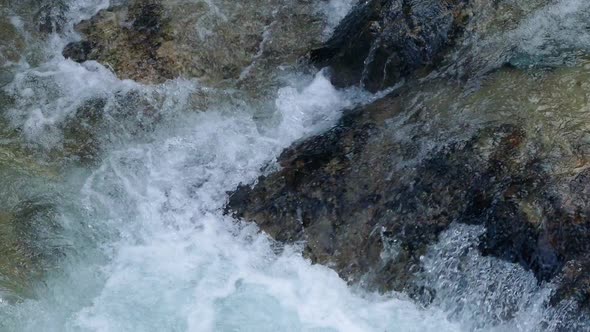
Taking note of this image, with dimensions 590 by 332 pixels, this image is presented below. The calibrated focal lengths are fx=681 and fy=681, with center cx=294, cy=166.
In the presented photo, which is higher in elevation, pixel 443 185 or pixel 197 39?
pixel 443 185

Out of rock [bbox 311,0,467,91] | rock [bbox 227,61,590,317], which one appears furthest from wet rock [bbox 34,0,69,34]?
rock [bbox 311,0,467,91]

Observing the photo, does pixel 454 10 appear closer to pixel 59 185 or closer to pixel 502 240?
pixel 502 240

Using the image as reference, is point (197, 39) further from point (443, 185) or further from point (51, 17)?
point (443, 185)

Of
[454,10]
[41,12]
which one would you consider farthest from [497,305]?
[41,12]

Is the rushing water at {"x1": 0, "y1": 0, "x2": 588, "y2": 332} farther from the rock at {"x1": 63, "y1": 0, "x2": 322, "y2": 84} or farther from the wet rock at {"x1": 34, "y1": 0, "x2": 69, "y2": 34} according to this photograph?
the wet rock at {"x1": 34, "y1": 0, "x2": 69, "y2": 34}

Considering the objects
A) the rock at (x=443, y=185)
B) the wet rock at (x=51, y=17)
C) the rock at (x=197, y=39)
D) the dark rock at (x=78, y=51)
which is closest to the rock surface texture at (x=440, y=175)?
the rock at (x=443, y=185)

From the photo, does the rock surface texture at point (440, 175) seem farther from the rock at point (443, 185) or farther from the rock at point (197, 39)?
the rock at point (197, 39)

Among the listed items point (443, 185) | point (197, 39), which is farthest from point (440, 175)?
point (197, 39)
